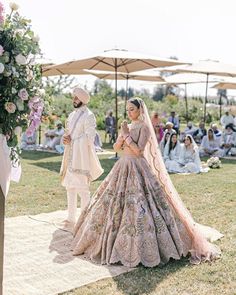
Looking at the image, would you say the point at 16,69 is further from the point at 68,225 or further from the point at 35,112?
the point at 68,225

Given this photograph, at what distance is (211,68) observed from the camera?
1486cm

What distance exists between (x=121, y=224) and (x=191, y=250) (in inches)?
33.3

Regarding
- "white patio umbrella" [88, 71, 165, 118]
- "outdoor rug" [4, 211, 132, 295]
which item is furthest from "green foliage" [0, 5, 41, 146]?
"white patio umbrella" [88, 71, 165, 118]

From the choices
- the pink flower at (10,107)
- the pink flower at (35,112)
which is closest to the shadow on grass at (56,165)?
the pink flower at (35,112)

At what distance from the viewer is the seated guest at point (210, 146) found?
15.0 metres

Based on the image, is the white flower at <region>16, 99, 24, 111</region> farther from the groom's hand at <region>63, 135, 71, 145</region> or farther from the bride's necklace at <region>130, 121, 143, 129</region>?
the groom's hand at <region>63, 135, 71, 145</region>

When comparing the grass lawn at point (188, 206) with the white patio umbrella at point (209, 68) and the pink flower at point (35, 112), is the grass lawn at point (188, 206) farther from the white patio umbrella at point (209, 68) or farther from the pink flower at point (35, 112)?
the white patio umbrella at point (209, 68)

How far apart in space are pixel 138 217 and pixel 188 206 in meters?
2.84

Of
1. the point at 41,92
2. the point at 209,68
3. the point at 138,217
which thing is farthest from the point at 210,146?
the point at 41,92

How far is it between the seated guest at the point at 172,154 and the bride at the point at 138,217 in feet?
19.9

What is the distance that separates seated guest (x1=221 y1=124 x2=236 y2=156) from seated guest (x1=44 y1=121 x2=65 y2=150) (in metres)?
5.58

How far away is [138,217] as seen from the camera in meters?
4.95

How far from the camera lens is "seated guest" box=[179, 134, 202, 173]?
11289mm

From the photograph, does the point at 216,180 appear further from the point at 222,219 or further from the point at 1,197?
the point at 1,197
